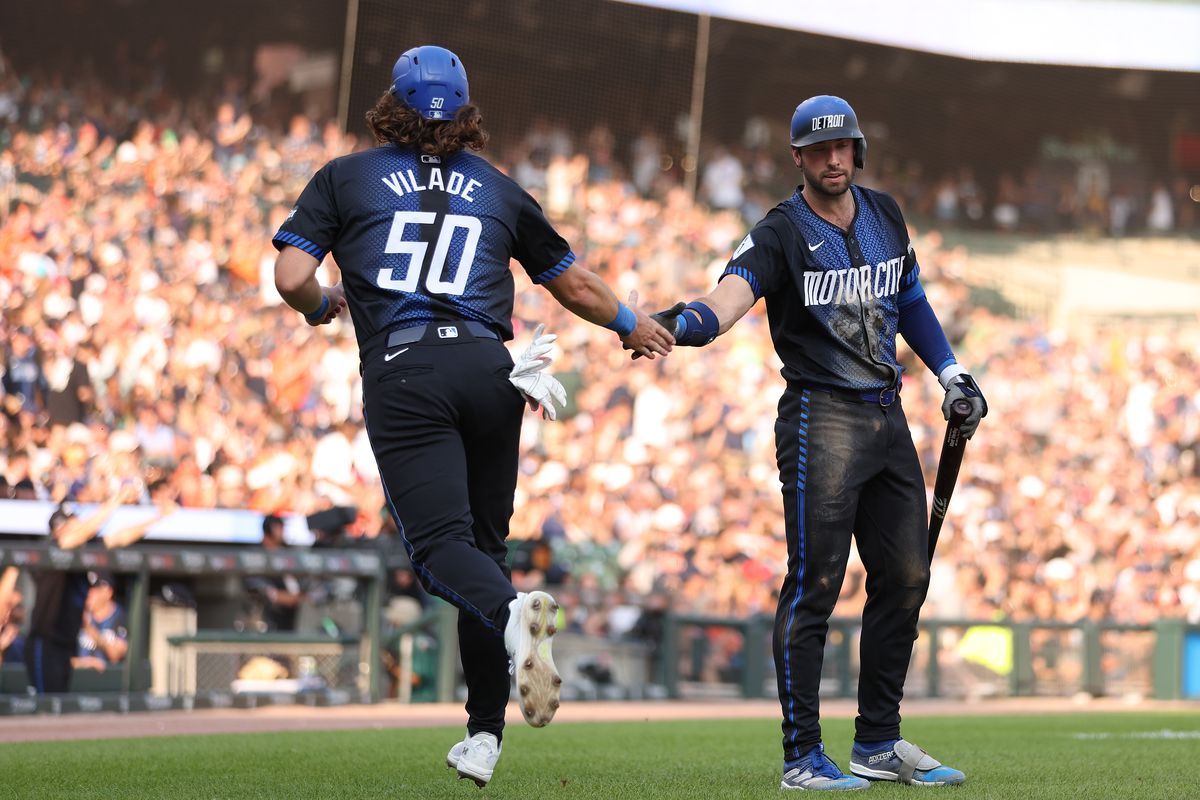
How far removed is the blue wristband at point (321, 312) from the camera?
196 inches

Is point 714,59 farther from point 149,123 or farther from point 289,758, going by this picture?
point 289,758

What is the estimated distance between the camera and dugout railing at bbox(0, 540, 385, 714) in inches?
411

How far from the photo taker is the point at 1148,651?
15156mm

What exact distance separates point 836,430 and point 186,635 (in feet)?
23.3

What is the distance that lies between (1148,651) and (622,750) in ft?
29.4

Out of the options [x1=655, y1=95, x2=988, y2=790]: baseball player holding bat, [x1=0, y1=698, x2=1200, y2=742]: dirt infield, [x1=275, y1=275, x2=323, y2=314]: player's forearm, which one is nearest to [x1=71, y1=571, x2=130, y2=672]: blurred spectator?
[x1=0, y1=698, x2=1200, y2=742]: dirt infield

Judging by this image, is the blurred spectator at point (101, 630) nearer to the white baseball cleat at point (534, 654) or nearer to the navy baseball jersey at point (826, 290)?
the navy baseball jersey at point (826, 290)

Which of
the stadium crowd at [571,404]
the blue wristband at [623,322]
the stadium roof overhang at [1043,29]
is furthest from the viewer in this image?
the stadium roof overhang at [1043,29]

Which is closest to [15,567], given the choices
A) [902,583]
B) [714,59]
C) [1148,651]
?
[902,583]

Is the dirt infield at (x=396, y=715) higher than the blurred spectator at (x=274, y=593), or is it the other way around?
the blurred spectator at (x=274, y=593)

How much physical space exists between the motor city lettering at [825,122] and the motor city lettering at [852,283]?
472 millimetres

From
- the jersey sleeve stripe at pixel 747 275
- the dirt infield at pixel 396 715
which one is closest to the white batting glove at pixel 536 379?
the jersey sleeve stripe at pixel 747 275

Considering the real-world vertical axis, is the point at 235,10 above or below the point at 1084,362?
above

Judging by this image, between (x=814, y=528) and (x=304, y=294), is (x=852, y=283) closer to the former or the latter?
(x=814, y=528)
